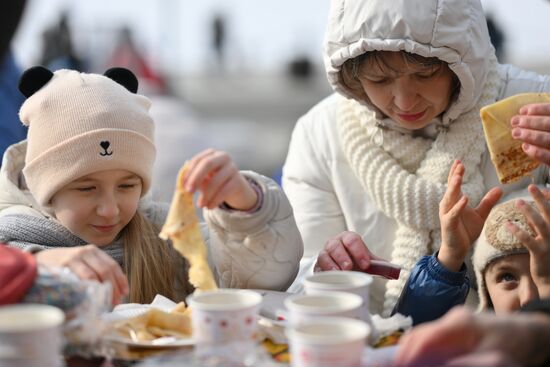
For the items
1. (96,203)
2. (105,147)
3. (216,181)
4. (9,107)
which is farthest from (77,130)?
(9,107)

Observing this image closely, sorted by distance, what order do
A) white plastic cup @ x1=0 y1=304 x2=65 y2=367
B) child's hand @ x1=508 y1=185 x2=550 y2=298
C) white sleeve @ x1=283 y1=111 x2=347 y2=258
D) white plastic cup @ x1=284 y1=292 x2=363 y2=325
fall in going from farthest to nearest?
white sleeve @ x1=283 y1=111 x2=347 y2=258, child's hand @ x1=508 y1=185 x2=550 y2=298, white plastic cup @ x1=284 y1=292 x2=363 y2=325, white plastic cup @ x1=0 y1=304 x2=65 y2=367

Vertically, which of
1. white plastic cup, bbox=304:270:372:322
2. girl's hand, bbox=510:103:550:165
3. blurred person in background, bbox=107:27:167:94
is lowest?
blurred person in background, bbox=107:27:167:94

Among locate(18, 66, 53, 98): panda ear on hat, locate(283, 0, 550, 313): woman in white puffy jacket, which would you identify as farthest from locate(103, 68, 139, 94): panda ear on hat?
locate(283, 0, 550, 313): woman in white puffy jacket

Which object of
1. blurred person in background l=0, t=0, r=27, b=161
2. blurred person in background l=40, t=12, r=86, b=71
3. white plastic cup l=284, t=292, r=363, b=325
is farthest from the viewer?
blurred person in background l=40, t=12, r=86, b=71

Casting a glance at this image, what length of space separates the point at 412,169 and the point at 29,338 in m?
1.58

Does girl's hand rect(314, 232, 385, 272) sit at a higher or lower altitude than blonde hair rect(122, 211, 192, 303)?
higher

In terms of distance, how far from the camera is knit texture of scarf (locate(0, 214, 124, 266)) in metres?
2.36

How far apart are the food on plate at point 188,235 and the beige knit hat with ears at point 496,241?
2.92 ft

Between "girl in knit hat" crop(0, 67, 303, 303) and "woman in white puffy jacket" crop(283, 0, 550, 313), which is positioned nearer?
"girl in knit hat" crop(0, 67, 303, 303)

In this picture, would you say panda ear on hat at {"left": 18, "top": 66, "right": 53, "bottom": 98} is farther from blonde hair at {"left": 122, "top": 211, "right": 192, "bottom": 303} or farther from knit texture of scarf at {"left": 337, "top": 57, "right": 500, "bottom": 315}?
knit texture of scarf at {"left": 337, "top": 57, "right": 500, "bottom": 315}

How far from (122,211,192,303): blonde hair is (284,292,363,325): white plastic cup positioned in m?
0.81

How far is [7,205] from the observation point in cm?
253

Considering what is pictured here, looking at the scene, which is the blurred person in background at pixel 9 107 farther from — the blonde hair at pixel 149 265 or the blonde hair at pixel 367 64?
the blonde hair at pixel 367 64

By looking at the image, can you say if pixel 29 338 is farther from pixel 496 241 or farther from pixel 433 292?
pixel 496 241
